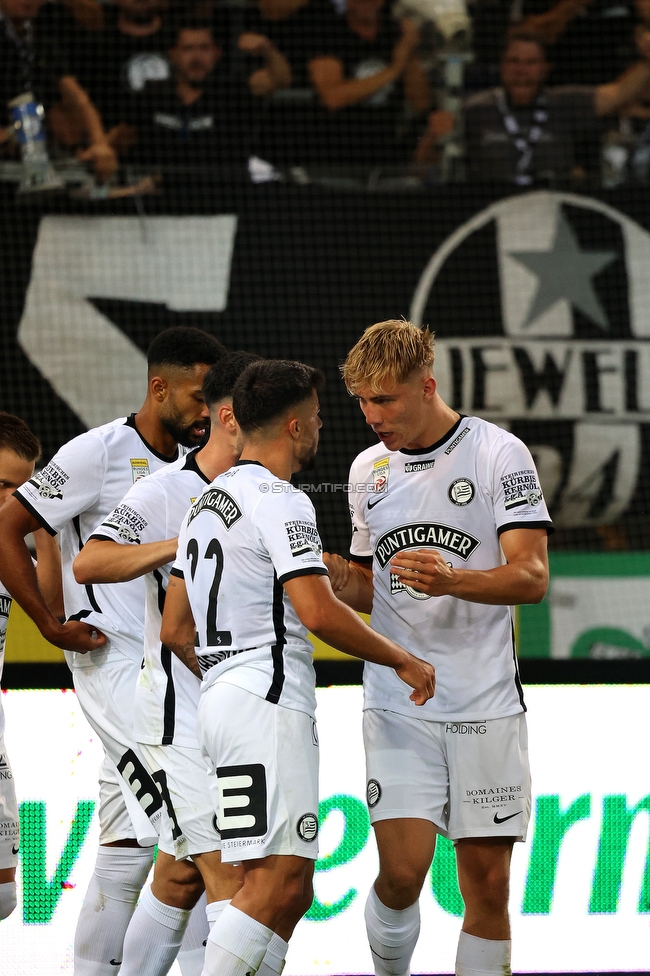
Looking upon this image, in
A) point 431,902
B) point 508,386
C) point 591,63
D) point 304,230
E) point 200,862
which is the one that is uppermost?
point 591,63

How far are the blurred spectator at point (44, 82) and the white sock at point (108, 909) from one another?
552 cm

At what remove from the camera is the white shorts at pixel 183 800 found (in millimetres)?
3084

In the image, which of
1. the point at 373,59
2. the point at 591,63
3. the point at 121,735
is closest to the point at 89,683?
the point at 121,735

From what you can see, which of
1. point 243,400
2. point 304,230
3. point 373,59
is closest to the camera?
point 243,400

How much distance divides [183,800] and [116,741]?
536 millimetres

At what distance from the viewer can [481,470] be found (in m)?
3.50

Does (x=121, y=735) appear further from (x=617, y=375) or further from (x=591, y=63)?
(x=591, y=63)

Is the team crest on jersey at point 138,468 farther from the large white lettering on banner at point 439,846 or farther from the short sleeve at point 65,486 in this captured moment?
the large white lettering on banner at point 439,846

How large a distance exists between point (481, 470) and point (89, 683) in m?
1.45

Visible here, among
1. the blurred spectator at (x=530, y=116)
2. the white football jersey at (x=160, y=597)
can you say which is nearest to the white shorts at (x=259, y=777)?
the white football jersey at (x=160, y=597)

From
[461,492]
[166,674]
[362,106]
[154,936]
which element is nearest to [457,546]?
[461,492]

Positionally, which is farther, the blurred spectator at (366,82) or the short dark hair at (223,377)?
the blurred spectator at (366,82)

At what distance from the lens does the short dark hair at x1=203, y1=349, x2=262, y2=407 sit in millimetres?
3258

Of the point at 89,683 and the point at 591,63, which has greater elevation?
the point at 591,63
